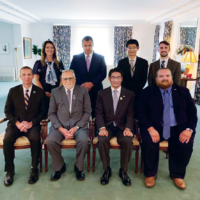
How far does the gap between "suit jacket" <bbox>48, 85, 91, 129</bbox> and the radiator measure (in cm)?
880

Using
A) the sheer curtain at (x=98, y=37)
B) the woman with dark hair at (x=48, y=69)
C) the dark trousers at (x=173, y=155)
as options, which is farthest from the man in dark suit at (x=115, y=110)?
the sheer curtain at (x=98, y=37)

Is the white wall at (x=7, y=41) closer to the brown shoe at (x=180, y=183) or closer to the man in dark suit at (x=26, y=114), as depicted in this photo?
the man in dark suit at (x=26, y=114)

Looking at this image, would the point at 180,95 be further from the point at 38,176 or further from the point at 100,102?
the point at 38,176

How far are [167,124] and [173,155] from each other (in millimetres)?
392

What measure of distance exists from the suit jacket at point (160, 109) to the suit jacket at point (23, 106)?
1342 mm

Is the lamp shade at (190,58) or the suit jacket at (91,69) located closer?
the suit jacket at (91,69)

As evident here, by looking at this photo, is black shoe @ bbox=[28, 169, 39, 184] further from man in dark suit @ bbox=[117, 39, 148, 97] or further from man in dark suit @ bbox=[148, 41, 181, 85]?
man in dark suit @ bbox=[148, 41, 181, 85]

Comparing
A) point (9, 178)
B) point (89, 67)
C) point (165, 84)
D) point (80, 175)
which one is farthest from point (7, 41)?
point (165, 84)

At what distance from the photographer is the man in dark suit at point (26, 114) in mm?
2594

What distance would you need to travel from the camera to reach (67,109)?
2.82 meters

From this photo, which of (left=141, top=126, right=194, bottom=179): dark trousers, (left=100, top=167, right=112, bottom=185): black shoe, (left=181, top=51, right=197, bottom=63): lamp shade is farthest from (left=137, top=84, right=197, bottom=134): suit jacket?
(left=181, top=51, right=197, bottom=63): lamp shade

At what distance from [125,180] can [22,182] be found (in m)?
1.27

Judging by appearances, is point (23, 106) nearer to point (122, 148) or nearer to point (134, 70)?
point (122, 148)

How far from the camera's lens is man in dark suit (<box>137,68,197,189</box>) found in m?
2.52
